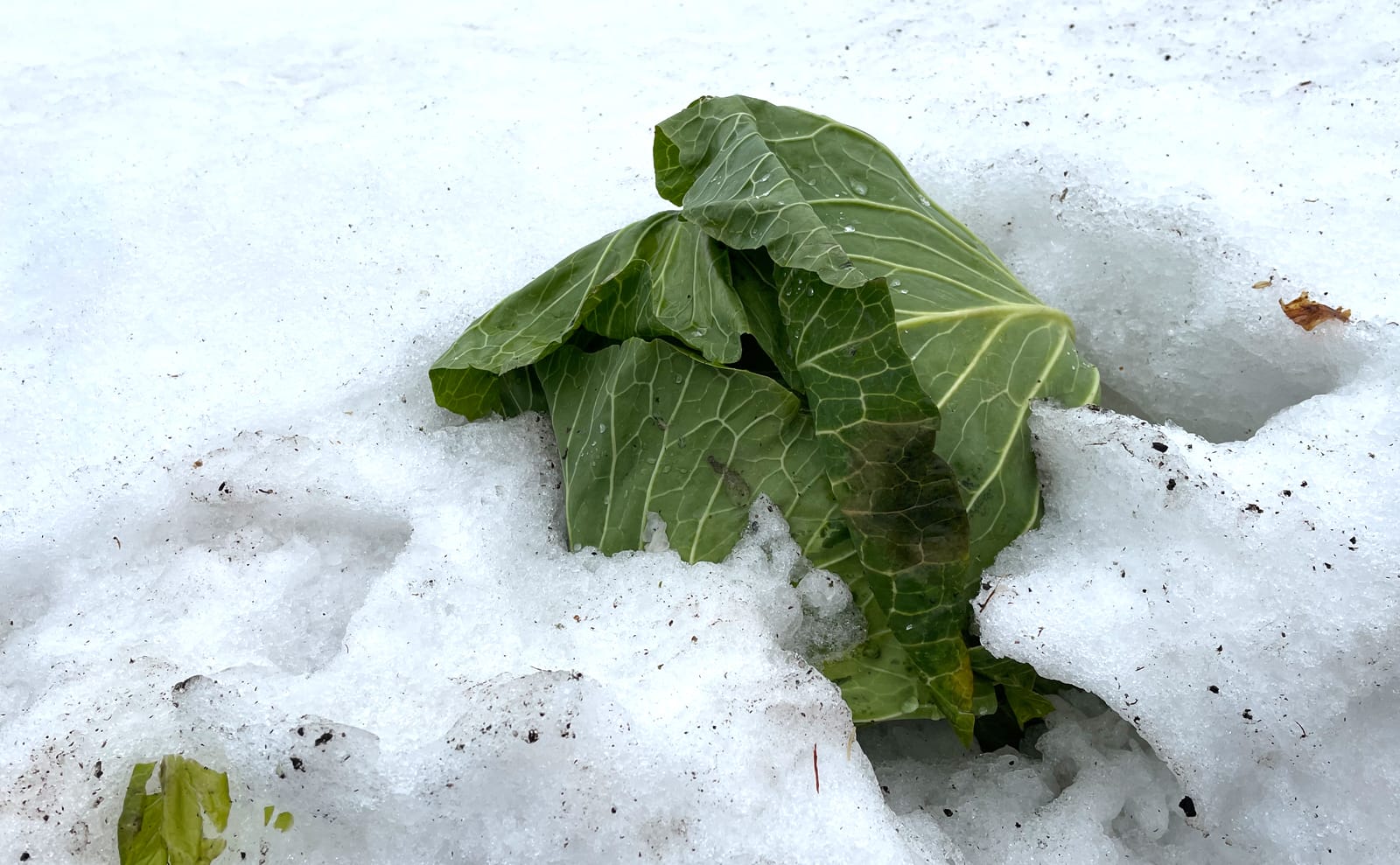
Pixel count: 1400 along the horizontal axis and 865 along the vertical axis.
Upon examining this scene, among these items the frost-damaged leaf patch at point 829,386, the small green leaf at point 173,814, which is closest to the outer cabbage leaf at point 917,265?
the frost-damaged leaf patch at point 829,386

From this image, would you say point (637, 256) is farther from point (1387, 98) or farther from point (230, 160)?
point (1387, 98)

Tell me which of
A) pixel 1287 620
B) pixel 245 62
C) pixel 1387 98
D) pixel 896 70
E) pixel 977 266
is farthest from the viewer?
pixel 245 62

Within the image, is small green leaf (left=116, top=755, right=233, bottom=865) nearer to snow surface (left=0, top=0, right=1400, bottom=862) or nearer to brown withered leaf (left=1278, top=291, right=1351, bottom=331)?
snow surface (left=0, top=0, right=1400, bottom=862)

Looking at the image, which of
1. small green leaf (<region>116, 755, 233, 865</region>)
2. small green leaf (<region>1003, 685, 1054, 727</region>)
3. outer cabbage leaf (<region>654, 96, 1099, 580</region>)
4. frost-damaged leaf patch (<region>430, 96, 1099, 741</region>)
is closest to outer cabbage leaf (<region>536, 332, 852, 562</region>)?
frost-damaged leaf patch (<region>430, 96, 1099, 741</region>)

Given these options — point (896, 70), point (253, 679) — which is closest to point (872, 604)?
point (253, 679)

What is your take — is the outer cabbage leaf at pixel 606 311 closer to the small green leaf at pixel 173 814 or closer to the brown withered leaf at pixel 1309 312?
the small green leaf at pixel 173 814

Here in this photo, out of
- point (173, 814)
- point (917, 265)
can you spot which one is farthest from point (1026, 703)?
point (173, 814)
